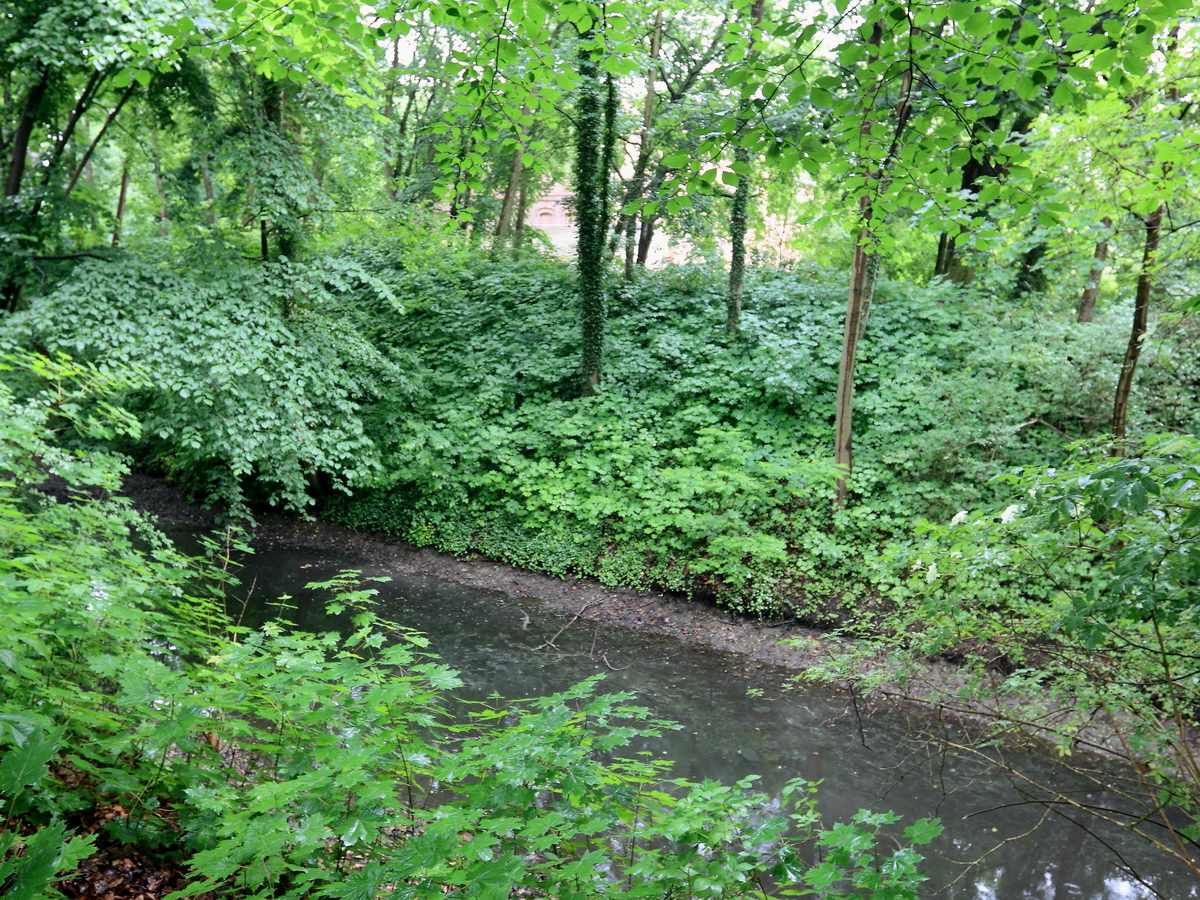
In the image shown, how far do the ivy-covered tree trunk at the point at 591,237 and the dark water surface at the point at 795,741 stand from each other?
4067 millimetres

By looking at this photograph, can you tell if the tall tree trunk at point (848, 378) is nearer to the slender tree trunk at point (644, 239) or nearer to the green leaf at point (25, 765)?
the slender tree trunk at point (644, 239)

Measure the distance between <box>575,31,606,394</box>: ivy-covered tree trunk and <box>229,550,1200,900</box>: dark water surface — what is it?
407cm

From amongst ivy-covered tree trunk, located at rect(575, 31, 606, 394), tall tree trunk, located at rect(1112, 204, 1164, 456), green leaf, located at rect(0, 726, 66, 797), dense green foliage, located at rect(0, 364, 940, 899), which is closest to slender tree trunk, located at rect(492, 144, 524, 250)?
ivy-covered tree trunk, located at rect(575, 31, 606, 394)

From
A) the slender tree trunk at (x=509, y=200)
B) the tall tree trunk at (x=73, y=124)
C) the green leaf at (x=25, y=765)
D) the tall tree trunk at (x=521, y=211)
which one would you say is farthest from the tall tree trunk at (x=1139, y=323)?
the tall tree trunk at (x=73, y=124)

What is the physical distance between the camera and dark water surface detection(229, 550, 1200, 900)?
4.84 meters

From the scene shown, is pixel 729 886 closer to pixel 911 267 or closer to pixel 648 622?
pixel 648 622

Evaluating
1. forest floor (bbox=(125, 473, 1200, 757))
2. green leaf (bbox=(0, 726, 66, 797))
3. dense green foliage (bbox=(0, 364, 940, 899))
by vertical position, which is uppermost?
green leaf (bbox=(0, 726, 66, 797))

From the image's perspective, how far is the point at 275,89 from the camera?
930cm

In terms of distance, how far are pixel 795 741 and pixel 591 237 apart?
7.71m

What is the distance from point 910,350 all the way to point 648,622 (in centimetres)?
552

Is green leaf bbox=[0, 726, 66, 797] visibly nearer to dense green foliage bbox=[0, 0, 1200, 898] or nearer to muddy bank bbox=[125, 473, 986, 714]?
dense green foliage bbox=[0, 0, 1200, 898]

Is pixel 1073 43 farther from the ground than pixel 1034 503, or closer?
farther from the ground

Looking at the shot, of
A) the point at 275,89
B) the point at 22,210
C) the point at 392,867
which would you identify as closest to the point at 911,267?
the point at 275,89

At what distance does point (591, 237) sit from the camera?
11.2m
